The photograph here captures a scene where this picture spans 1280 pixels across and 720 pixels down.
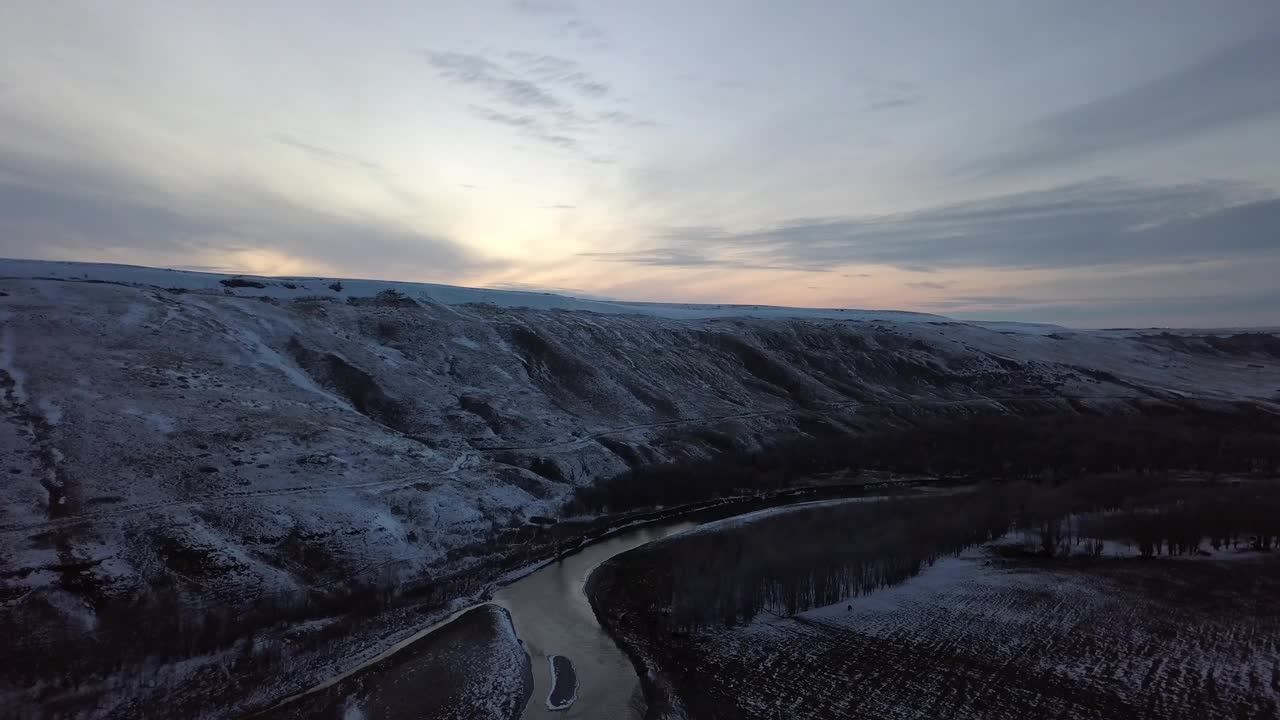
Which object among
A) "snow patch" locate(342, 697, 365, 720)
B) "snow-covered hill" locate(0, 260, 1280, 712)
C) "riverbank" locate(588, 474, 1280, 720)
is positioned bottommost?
"snow patch" locate(342, 697, 365, 720)

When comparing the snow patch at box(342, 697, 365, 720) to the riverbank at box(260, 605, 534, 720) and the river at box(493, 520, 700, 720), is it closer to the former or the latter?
the riverbank at box(260, 605, 534, 720)

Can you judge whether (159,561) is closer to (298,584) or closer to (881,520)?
(298,584)

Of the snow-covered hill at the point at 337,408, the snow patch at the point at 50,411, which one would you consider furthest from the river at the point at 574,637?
the snow patch at the point at 50,411

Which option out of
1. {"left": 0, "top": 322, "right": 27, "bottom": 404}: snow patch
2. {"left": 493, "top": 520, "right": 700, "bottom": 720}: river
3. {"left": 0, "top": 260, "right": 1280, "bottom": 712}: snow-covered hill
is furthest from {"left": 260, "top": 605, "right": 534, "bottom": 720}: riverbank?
{"left": 0, "top": 322, "right": 27, "bottom": 404}: snow patch

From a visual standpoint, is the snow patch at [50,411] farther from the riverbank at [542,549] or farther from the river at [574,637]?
the river at [574,637]

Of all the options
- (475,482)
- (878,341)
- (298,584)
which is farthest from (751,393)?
(298,584)

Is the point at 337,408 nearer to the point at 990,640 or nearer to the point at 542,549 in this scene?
the point at 542,549

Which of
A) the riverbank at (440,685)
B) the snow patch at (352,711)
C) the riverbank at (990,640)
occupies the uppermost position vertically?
the riverbank at (990,640)

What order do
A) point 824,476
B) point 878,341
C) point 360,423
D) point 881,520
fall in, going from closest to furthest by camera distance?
point 881,520 → point 360,423 → point 824,476 → point 878,341
